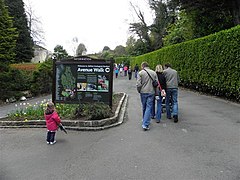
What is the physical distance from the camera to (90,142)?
657cm

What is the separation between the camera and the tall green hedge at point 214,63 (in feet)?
37.0

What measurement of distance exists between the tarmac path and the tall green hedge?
3520mm

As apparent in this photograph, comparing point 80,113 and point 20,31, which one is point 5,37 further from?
point 80,113

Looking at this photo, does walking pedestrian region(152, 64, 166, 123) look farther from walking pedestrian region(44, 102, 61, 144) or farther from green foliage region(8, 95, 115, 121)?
walking pedestrian region(44, 102, 61, 144)

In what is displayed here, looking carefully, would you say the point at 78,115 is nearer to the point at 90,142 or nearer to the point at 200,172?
the point at 90,142

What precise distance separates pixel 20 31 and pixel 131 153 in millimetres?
41449

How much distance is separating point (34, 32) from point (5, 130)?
52.1m

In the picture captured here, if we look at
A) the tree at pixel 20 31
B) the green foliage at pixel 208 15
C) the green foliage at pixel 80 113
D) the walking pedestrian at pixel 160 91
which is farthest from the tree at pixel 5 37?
the walking pedestrian at pixel 160 91

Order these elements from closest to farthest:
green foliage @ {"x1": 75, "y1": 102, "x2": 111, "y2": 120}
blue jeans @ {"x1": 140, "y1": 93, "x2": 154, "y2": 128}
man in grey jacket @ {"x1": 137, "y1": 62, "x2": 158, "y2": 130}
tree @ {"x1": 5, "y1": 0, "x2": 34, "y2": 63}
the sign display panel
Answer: blue jeans @ {"x1": 140, "y1": 93, "x2": 154, "y2": 128}, man in grey jacket @ {"x1": 137, "y1": 62, "x2": 158, "y2": 130}, green foliage @ {"x1": 75, "y1": 102, "x2": 111, "y2": 120}, the sign display panel, tree @ {"x1": 5, "y1": 0, "x2": 34, "y2": 63}

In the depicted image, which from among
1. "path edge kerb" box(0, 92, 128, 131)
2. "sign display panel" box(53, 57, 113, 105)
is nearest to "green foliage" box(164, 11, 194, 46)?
"sign display panel" box(53, 57, 113, 105)

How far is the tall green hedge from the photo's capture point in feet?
37.0

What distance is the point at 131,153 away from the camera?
561cm

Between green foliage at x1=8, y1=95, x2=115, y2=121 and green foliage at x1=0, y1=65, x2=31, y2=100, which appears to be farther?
green foliage at x1=0, y1=65, x2=31, y2=100

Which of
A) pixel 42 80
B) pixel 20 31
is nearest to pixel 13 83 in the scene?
pixel 42 80
